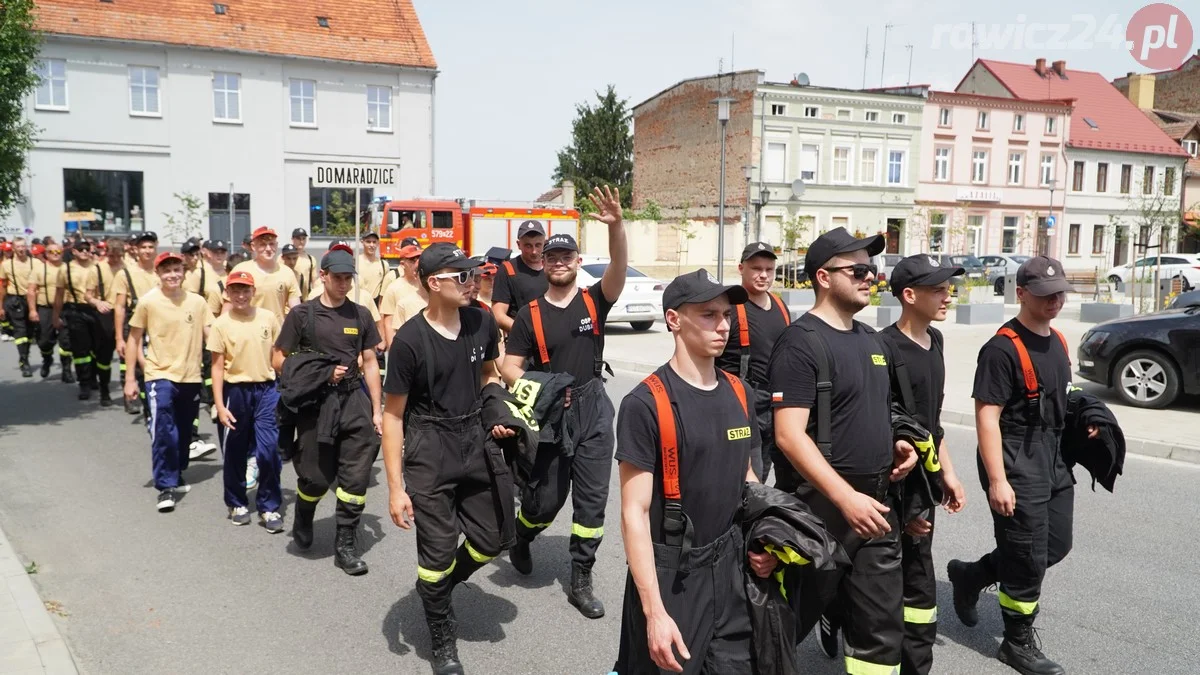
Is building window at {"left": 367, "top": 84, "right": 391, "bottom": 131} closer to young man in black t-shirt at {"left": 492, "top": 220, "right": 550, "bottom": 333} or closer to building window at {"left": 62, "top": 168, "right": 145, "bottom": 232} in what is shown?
building window at {"left": 62, "top": 168, "right": 145, "bottom": 232}

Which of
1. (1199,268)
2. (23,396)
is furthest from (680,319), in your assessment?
(1199,268)

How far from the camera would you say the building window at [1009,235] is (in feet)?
165

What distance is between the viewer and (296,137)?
37.0 metres

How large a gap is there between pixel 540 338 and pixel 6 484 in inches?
213

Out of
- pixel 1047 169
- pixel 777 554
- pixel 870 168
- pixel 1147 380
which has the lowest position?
pixel 1147 380

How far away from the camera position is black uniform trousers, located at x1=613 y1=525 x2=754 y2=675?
301 centimetres

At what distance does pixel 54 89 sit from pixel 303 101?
8583 millimetres

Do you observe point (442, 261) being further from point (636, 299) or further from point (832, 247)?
point (636, 299)

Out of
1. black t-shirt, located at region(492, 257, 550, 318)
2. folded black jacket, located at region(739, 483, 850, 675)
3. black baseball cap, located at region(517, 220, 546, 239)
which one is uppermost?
black baseball cap, located at region(517, 220, 546, 239)

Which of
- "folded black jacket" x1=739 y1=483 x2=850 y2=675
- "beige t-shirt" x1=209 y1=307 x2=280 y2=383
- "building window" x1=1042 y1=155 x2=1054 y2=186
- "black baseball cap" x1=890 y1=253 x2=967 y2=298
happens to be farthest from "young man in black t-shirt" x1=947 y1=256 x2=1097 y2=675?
"building window" x1=1042 y1=155 x2=1054 y2=186

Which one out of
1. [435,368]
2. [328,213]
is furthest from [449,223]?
[435,368]

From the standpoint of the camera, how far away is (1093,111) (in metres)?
53.7

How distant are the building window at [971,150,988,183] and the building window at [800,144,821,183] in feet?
30.7

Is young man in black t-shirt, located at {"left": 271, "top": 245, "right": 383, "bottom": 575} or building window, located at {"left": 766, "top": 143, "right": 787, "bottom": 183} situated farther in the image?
building window, located at {"left": 766, "top": 143, "right": 787, "bottom": 183}
